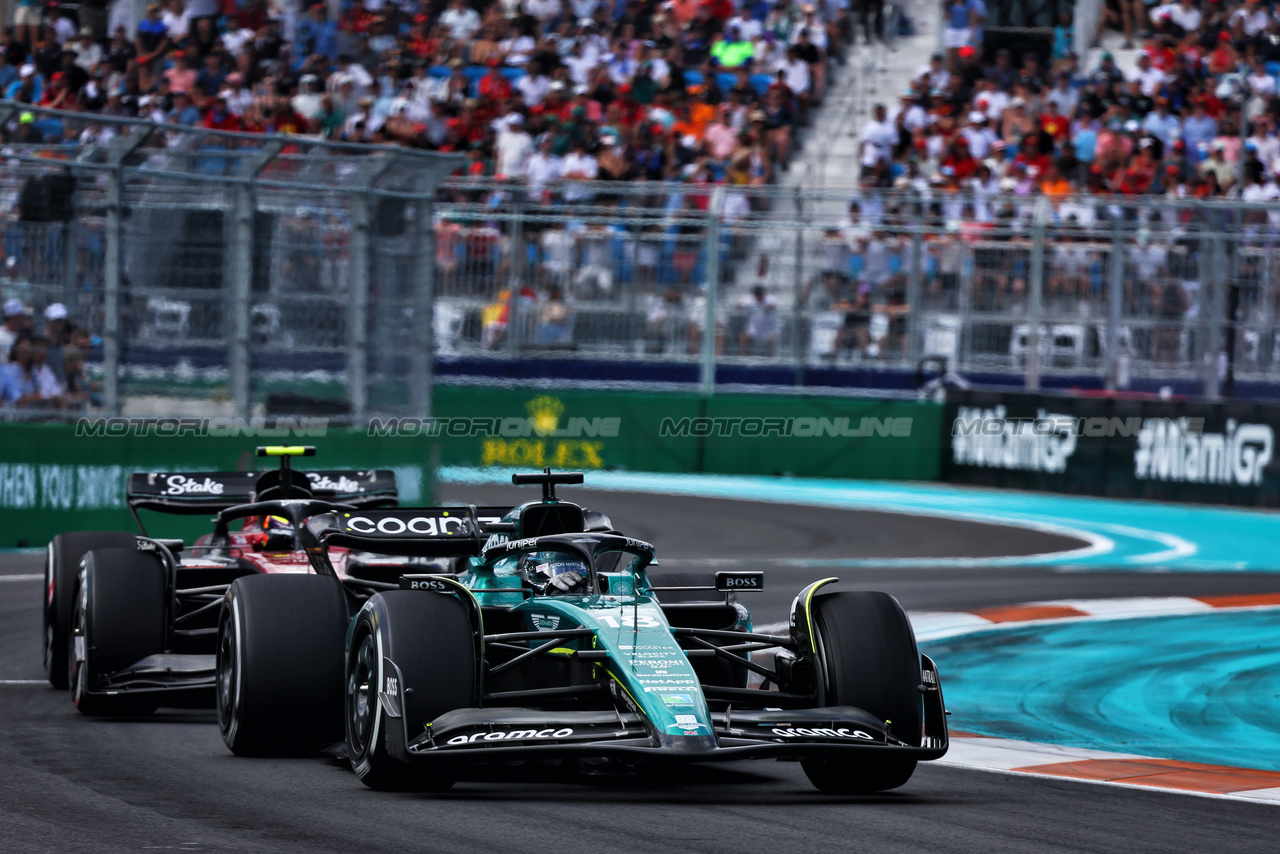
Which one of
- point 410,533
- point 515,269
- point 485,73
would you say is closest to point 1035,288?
point 515,269

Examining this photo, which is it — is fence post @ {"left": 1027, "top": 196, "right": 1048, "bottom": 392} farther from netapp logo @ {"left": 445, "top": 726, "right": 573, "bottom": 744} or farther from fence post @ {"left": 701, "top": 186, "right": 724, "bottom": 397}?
netapp logo @ {"left": 445, "top": 726, "right": 573, "bottom": 744}

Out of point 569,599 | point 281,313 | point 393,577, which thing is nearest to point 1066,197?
point 281,313

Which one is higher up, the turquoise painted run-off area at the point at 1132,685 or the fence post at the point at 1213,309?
the fence post at the point at 1213,309

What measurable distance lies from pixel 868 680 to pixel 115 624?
3.38 metres

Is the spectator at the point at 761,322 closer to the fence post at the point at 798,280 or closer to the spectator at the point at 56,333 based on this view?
the fence post at the point at 798,280

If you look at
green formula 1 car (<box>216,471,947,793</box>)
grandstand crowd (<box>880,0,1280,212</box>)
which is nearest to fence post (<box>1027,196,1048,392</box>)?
grandstand crowd (<box>880,0,1280,212</box>)

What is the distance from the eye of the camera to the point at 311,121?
25734 millimetres

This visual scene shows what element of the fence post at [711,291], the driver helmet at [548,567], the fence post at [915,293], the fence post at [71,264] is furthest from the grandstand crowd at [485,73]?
the driver helmet at [548,567]

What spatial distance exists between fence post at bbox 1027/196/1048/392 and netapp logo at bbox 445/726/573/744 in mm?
14512

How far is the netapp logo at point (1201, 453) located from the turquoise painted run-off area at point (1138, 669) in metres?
1.14

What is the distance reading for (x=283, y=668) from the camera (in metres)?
6.86

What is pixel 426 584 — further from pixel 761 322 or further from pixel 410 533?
pixel 761 322

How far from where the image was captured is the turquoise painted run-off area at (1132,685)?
26.6 feet

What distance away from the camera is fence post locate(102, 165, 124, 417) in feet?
46.0
